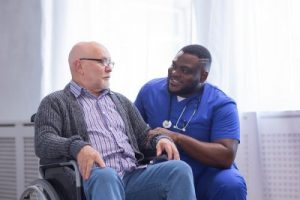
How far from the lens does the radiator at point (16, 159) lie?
2807 millimetres

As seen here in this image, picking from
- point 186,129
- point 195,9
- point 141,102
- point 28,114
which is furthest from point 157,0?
point 28,114

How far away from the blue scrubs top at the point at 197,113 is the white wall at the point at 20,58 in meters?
1.10

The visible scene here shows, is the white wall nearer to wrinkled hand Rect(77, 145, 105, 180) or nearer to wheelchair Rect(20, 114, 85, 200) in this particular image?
wheelchair Rect(20, 114, 85, 200)

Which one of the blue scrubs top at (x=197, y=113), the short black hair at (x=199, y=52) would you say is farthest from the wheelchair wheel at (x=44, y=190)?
the short black hair at (x=199, y=52)

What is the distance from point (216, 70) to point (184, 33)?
30 centimetres

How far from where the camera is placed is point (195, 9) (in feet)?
8.66

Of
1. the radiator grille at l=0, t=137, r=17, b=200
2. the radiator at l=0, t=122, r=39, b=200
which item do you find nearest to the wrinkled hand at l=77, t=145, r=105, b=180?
the radiator at l=0, t=122, r=39, b=200

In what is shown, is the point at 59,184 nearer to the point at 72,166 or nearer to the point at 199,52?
the point at 72,166

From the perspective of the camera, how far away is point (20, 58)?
3064 mm

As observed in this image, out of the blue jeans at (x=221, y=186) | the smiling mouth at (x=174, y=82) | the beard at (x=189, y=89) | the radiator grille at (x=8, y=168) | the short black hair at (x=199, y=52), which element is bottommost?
the radiator grille at (x=8, y=168)

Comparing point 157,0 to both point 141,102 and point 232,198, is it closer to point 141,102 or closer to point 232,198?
point 141,102

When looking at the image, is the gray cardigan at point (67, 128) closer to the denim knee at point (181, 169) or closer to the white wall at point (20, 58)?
the denim knee at point (181, 169)

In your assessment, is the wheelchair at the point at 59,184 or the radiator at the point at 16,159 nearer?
the wheelchair at the point at 59,184

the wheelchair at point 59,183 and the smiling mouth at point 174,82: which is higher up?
the smiling mouth at point 174,82
